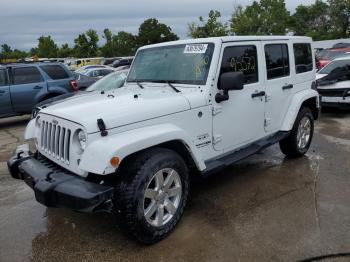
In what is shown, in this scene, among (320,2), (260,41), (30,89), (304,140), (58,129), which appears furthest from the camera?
(320,2)

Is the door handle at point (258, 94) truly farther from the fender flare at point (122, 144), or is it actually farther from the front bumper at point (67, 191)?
the front bumper at point (67, 191)

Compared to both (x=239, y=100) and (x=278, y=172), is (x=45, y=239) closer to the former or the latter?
(x=239, y=100)

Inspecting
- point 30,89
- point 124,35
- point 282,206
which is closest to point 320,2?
point 124,35

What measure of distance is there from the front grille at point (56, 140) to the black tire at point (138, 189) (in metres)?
0.57

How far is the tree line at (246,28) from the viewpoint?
48.0 meters

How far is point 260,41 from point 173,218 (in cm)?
Result: 262

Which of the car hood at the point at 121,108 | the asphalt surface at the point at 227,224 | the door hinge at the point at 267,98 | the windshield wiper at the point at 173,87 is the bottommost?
the asphalt surface at the point at 227,224

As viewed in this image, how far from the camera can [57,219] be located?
4152 millimetres

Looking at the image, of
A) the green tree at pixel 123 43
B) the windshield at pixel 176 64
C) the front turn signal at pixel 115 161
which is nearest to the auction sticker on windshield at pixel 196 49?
the windshield at pixel 176 64

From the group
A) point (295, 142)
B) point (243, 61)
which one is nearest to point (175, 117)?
point (243, 61)

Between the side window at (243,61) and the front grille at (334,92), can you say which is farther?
the front grille at (334,92)

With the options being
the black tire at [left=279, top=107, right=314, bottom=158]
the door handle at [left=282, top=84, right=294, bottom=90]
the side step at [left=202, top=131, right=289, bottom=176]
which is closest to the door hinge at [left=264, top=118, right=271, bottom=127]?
the side step at [left=202, top=131, right=289, bottom=176]

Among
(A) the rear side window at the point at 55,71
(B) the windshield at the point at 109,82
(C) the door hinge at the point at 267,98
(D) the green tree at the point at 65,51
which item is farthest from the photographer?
(D) the green tree at the point at 65,51

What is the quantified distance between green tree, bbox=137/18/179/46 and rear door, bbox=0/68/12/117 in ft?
177
